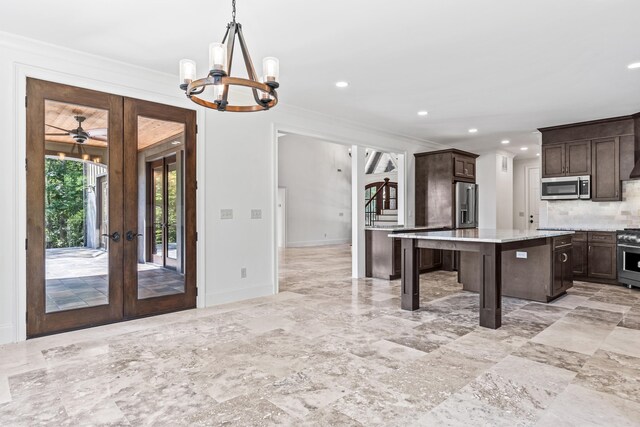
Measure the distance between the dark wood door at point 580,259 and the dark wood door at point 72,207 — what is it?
6.69 meters

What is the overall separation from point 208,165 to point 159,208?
0.75 m

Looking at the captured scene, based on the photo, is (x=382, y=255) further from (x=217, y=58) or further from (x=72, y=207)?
(x=217, y=58)

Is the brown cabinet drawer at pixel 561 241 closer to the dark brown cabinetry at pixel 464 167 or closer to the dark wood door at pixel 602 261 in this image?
the dark wood door at pixel 602 261

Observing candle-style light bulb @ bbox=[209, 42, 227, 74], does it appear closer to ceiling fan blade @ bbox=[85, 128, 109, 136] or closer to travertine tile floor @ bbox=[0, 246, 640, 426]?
travertine tile floor @ bbox=[0, 246, 640, 426]

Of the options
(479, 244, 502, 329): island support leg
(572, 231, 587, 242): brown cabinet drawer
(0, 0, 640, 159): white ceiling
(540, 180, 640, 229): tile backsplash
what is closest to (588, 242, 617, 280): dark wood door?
(572, 231, 587, 242): brown cabinet drawer

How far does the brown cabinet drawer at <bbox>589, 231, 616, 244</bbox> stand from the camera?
19.3 feet

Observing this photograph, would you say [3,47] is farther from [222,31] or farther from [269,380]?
[269,380]

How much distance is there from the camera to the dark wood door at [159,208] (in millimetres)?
4016

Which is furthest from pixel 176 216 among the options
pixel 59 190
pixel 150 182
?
pixel 59 190

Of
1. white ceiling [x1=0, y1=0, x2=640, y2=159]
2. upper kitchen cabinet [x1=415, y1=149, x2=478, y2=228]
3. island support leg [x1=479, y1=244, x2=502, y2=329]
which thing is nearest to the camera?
white ceiling [x1=0, y1=0, x2=640, y2=159]

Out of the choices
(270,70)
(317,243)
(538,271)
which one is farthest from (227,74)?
(317,243)

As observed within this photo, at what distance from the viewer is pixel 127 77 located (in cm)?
396

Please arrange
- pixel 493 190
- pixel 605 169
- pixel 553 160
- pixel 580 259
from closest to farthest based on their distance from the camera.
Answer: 1. pixel 605 169
2. pixel 580 259
3. pixel 553 160
4. pixel 493 190

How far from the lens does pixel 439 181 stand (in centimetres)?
747
